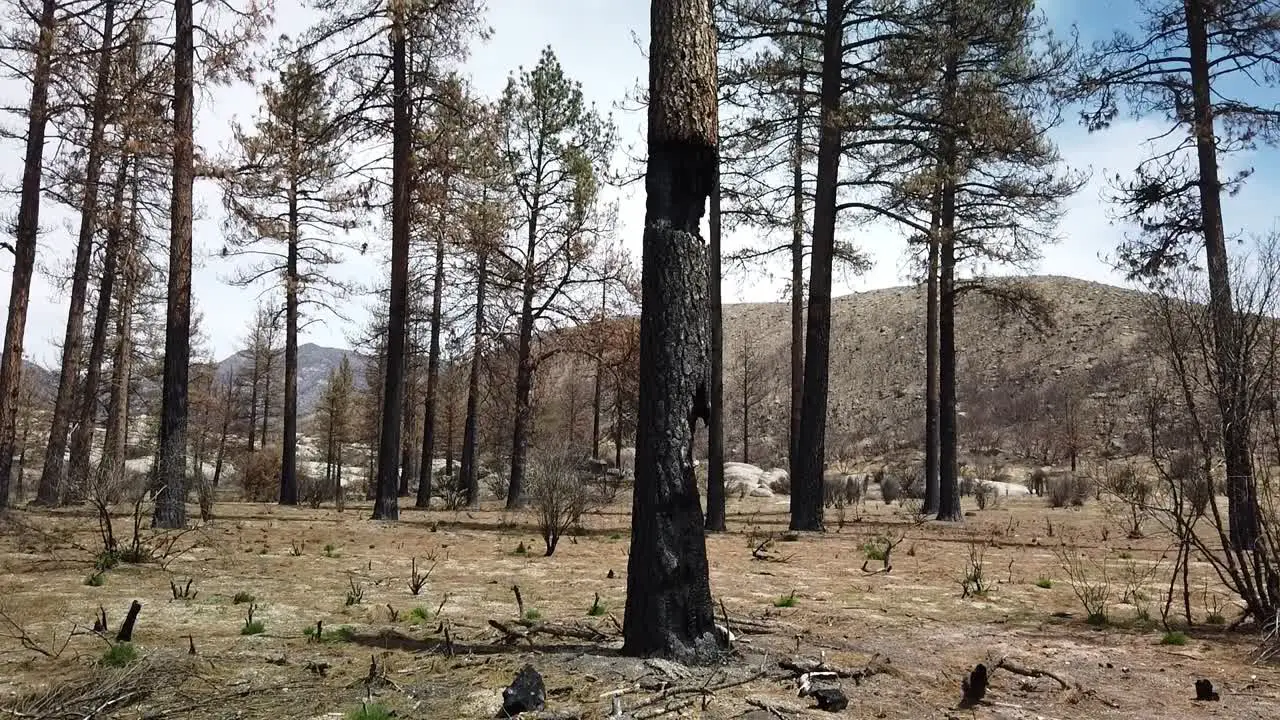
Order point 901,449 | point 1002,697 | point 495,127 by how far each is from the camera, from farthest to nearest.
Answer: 1. point 901,449
2. point 495,127
3. point 1002,697

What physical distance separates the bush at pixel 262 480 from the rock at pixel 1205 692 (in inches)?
994

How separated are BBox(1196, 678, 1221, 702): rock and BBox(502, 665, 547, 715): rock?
3.60 meters

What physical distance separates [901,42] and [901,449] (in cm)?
3358

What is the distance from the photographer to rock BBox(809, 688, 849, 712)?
12.5 feet

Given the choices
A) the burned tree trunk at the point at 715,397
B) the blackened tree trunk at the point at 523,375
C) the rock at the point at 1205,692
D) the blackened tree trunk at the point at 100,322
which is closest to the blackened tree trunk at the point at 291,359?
the blackened tree trunk at the point at 100,322

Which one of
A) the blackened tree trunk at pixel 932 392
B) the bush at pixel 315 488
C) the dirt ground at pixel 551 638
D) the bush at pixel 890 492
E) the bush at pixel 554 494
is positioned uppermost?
the blackened tree trunk at pixel 932 392

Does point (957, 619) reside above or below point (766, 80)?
→ below

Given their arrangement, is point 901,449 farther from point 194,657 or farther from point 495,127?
point 194,657

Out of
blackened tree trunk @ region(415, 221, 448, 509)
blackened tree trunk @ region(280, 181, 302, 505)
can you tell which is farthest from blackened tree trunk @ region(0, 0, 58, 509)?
blackened tree trunk @ region(415, 221, 448, 509)

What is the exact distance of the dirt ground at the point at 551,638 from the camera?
3.91m

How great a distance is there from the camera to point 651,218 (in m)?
4.82

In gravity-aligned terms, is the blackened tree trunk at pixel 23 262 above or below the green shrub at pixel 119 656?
above

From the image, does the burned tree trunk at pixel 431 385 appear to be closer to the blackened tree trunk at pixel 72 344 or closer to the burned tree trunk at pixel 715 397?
the blackened tree trunk at pixel 72 344

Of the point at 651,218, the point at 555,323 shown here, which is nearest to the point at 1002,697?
the point at 651,218
